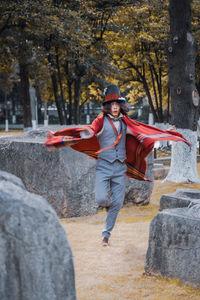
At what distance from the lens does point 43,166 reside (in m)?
7.41

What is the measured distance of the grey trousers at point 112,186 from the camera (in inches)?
217

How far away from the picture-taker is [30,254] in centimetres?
221

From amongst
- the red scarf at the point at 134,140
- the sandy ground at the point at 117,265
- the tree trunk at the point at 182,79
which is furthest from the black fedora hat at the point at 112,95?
the tree trunk at the point at 182,79

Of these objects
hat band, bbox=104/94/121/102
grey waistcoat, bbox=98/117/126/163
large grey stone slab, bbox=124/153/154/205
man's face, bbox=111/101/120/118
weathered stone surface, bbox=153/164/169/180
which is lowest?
weathered stone surface, bbox=153/164/169/180

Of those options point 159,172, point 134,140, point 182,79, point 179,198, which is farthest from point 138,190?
point 159,172

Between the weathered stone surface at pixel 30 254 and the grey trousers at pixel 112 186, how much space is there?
322 centimetres

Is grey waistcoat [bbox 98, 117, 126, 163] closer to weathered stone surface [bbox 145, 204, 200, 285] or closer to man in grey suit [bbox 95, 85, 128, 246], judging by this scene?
man in grey suit [bbox 95, 85, 128, 246]

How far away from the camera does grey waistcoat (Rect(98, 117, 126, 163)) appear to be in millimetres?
5477

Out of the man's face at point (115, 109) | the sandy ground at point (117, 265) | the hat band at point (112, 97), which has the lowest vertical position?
the sandy ground at point (117, 265)

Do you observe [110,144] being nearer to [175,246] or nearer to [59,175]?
[175,246]

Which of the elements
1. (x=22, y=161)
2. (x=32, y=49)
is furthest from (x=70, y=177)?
(x=32, y=49)

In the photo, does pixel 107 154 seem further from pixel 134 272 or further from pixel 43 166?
pixel 43 166

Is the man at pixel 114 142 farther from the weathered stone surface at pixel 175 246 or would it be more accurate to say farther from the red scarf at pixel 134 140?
the weathered stone surface at pixel 175 246

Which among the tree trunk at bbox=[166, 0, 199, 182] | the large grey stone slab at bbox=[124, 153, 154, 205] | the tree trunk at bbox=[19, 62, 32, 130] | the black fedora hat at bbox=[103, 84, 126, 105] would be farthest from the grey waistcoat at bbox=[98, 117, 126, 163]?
the tree trunk at bbox=[19, 62, 32, 130]
